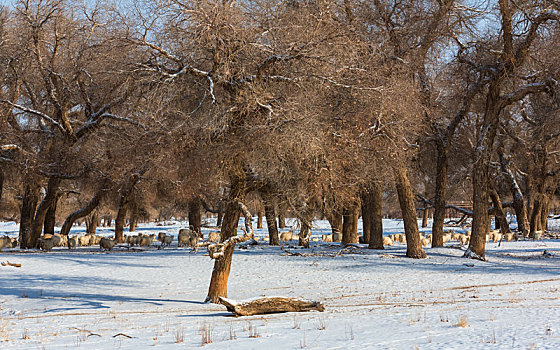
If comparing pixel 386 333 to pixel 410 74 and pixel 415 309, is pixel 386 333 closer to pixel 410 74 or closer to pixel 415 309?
pixel 415 309

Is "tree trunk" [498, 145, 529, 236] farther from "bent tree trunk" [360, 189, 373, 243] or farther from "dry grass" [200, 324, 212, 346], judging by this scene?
"dry grass" [200, 324, 212, 346]

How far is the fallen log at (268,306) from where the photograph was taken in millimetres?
11625

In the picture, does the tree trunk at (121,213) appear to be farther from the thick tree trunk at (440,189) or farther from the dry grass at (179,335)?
the dry grass at (179,335)

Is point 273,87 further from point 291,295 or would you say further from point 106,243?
point 106,243

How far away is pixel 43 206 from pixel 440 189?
1996cm

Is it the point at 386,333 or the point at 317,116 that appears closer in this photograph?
the point at 386,333

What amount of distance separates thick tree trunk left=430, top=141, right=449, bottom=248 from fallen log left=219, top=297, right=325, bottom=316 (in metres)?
16.1

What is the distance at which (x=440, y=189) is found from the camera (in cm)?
2694

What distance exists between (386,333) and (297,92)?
→ 22.2ft

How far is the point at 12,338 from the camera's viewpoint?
31.2 feet

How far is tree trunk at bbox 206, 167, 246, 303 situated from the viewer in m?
14.6

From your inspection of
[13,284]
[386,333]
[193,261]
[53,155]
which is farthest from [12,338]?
[53,155]

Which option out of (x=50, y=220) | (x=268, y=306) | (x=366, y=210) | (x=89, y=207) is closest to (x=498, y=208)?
(x=366, y=210)

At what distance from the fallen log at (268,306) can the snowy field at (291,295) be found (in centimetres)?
30
